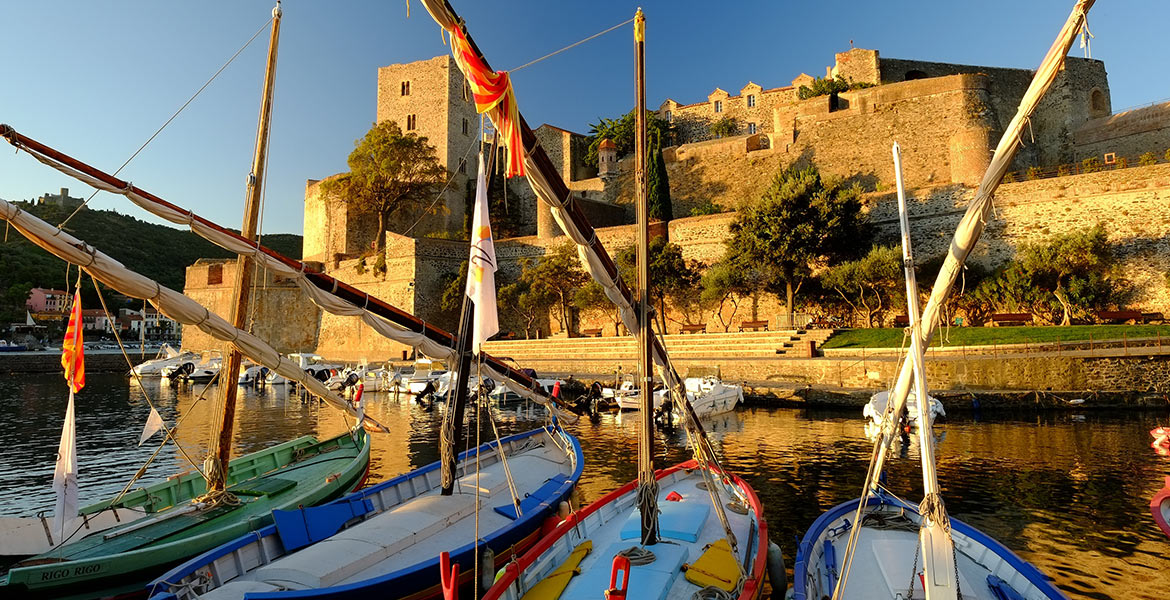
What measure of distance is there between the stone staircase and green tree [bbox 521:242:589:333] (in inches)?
130

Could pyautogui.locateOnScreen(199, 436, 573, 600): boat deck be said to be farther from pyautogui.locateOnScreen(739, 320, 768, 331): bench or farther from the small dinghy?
pyautogui.locateOnScreen(739, 320, 768, 331): bench

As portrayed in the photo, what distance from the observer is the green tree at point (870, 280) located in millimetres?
29000

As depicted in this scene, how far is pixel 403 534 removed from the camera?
6629 mm

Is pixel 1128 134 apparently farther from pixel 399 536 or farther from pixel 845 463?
pixel 399 536

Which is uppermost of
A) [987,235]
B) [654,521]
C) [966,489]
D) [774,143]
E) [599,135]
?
[599,135]

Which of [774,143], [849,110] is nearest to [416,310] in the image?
[774,143]

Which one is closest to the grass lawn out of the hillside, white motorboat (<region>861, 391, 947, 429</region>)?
white motorboat (<region>861, 391, 947, 429</region>)

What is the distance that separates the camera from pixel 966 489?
36.8ft

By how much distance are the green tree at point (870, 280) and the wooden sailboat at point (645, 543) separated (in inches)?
976

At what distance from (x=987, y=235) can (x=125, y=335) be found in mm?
92632

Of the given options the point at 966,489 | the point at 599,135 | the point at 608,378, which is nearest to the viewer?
the point at 966,489

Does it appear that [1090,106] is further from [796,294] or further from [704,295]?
[704,295]

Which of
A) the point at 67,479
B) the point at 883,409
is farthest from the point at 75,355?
the point at 883,409

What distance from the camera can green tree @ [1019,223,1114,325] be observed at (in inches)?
1005
